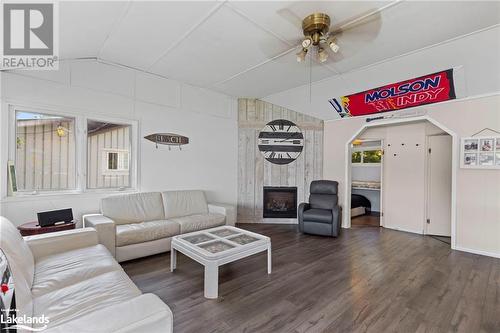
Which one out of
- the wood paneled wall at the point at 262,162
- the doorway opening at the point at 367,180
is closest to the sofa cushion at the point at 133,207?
the wood paneled wall at the point at 262,162

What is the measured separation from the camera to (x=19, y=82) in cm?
282

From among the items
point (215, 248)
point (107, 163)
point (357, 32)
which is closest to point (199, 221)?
point (215, 248)

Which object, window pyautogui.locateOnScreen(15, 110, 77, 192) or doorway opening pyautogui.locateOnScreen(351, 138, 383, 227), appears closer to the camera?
window pyautogui.locateOnScreen(15, 110, 77, 192)

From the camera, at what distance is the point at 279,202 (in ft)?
16.9

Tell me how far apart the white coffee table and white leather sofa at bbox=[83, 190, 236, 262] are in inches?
22.3

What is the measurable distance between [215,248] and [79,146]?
2.60 metres

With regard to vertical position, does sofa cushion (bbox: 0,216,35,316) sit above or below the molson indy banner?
below

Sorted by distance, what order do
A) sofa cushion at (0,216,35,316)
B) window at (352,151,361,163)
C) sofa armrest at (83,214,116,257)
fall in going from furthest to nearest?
window at (352,151,361,163) → sofa armrest at (83,214,116,257) → sofa cushion at (0,216,35,316)

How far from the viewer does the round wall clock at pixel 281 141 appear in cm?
514

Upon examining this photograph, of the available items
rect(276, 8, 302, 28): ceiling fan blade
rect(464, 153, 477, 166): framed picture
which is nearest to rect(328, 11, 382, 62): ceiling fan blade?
rect(276, 8, 302, 28): ceiling fan blade

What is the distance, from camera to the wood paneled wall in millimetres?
5129

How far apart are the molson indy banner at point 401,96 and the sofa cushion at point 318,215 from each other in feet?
6.75

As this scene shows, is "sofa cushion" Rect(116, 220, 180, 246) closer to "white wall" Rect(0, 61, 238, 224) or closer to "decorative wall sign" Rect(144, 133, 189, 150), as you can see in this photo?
"white wall" Rect(0, 61, 238, 224)

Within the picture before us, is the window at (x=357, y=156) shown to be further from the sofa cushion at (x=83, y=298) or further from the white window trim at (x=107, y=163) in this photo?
the sofa cushion at (x=83, y=298)
